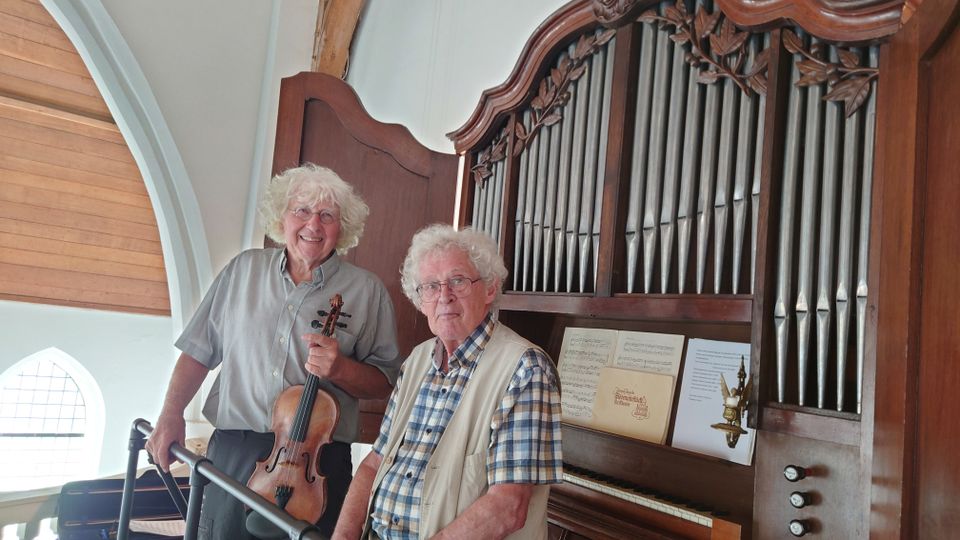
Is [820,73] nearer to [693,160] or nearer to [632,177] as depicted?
[693,160]

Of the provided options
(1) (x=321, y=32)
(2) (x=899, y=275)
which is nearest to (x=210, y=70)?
(1) (x=321, y=32)

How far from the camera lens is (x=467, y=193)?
334cm

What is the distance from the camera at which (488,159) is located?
128 inches

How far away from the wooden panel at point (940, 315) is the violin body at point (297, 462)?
1.51m

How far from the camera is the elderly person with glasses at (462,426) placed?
1.69m

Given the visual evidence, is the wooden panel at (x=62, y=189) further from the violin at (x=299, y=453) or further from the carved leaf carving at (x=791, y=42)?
the carved leaf carving at (x=791, y=42)

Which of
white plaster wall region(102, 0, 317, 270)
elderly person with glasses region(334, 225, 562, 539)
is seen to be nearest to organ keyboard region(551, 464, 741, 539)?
elderly person with glasses region(334, 225, 562, 539)

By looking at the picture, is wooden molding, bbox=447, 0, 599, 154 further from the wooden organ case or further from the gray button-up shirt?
Result: the gray button-up shirt

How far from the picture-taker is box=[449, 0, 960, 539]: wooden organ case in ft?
5.49

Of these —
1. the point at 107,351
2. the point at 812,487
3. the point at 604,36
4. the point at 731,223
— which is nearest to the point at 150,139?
the point at 604,36

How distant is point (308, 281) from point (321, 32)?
3.74 m

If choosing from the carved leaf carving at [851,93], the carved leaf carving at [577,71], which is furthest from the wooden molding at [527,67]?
the carved leaf carving at [851,93]

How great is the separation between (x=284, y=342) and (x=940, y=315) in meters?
1.78

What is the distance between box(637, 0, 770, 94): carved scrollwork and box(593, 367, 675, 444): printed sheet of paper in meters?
1.02
